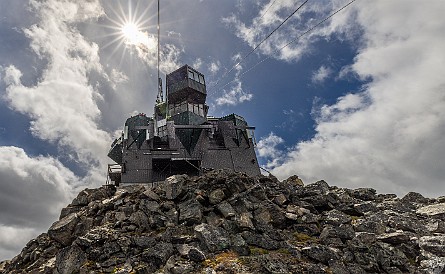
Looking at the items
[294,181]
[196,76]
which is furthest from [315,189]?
[196,76]

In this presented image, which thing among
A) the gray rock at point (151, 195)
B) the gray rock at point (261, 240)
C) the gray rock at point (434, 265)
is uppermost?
the gray rock at point (151, 195)

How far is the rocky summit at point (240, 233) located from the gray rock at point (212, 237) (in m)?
0.08

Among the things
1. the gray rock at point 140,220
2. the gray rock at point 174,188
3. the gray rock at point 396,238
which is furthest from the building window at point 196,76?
the gray rock at point 396,238

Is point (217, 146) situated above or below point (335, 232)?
above

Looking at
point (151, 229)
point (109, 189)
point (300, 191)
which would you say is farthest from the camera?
point (109, 189)

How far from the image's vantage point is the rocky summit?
21.3 m

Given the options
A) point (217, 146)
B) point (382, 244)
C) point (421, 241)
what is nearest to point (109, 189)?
point (217, 146)

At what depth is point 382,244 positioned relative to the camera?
77.0 ft

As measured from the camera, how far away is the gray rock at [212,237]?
22.6m

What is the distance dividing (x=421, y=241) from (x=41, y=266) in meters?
32.9

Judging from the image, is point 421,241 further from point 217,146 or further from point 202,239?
point 217,146

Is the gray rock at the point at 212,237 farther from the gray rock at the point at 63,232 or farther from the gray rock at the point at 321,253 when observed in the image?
the gray rock at the point at 63,232

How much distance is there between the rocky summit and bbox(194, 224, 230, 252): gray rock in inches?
3.3

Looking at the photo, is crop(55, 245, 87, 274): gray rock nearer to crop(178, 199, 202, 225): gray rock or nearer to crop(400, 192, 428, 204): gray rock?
crop(178, 199, 202, 225): gray rock
